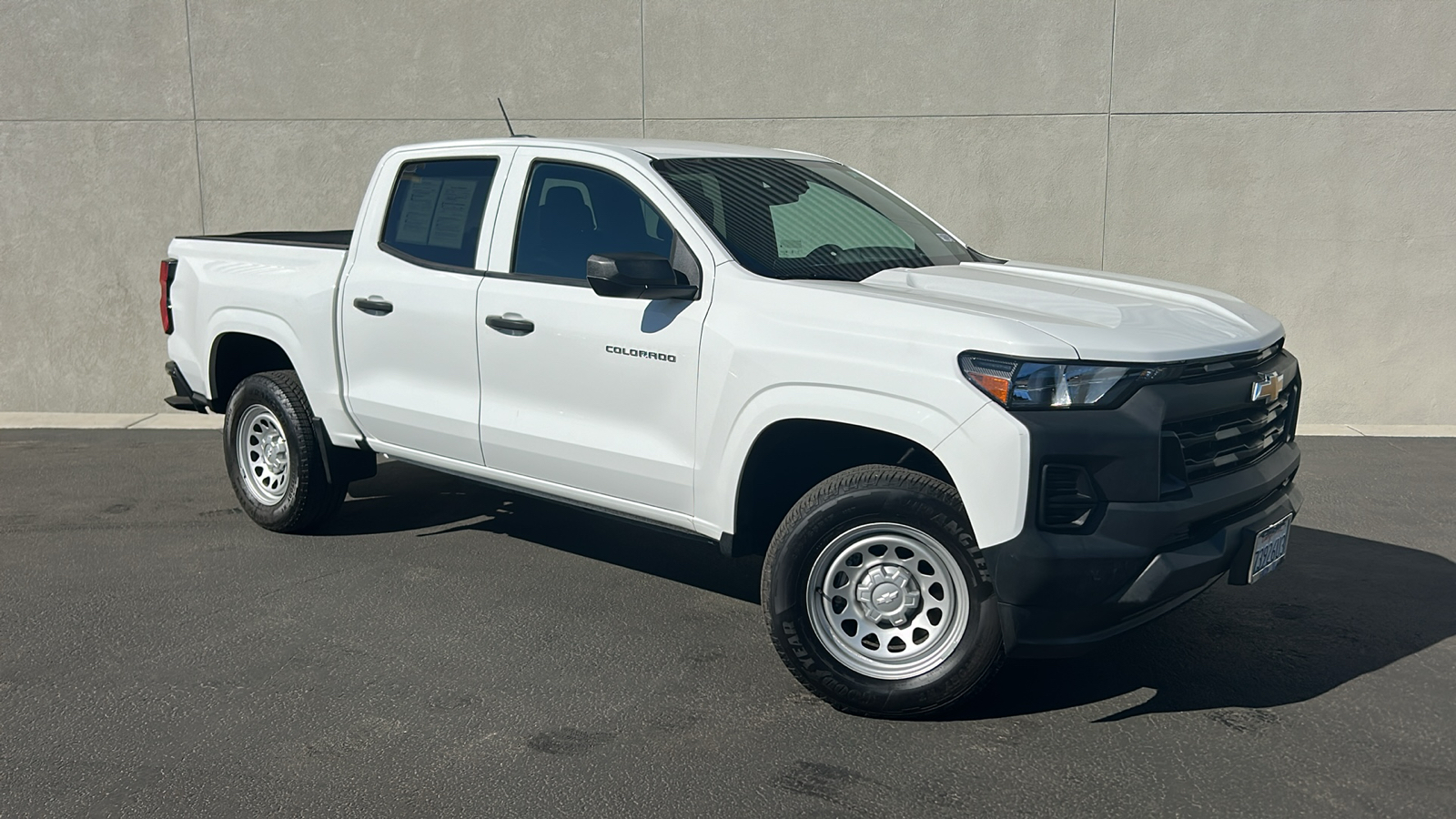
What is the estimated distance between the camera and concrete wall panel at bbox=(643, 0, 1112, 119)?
29.7ft

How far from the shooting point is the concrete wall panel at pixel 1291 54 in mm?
8812

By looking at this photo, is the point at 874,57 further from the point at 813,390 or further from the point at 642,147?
the point at 813,390

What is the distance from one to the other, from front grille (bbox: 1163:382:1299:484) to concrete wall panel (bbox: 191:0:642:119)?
6227mm

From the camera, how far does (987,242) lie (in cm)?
927

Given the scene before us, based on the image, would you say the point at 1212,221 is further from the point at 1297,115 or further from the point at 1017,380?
the point at 1017,380

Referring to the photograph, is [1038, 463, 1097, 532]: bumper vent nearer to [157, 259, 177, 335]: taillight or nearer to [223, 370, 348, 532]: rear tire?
[223, 370, 348, 532]: rear tire

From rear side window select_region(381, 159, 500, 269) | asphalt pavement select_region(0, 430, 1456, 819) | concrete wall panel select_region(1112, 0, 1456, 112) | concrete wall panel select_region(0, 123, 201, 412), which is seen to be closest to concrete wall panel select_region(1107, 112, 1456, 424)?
concrete wall panel select_region(1112, 0, 1456, 112)

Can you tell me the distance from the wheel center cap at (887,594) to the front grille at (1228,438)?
99 centimetres

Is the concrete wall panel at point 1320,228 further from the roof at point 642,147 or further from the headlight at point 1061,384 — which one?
the headlight at point 1061,384

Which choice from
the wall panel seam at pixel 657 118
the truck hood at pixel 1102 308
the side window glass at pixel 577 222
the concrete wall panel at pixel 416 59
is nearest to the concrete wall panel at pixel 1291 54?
the wall panel seam at pixel 657 118

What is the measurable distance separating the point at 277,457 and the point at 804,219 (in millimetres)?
3225

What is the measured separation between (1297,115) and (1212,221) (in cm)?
96

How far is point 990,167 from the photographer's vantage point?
9219 millimetres

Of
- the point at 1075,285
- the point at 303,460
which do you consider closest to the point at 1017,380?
the point at 1075,285
